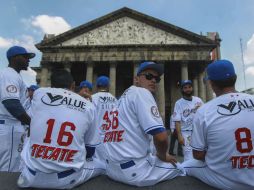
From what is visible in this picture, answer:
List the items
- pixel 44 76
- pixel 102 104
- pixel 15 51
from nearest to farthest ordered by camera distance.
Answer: pixel 15 51, pixel 102 104, pixel 44 76

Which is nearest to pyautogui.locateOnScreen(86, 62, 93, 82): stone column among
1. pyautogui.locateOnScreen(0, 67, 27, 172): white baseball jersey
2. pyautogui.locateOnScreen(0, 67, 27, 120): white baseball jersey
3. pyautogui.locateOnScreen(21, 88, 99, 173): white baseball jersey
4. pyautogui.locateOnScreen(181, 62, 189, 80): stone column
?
pyautogui.locateOnScreen(181, 62, 189, 80): stone column

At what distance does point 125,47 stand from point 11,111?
2772cm

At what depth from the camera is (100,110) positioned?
6012 mm

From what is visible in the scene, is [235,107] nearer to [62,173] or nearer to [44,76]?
[62,173]

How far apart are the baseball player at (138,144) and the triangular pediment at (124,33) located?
28.9m

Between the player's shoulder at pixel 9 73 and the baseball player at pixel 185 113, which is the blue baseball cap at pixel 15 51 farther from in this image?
the baseball player at pixel 185 113

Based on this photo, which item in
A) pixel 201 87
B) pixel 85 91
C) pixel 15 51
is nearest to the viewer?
pixel 15 51

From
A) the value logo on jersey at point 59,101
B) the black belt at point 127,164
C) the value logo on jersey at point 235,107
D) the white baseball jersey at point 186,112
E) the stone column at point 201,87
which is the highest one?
the stone column at point 201,87

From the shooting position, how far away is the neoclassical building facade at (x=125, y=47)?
3069 centimetres

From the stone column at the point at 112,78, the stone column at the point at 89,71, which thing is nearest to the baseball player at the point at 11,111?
the stone column at the point at 112,78

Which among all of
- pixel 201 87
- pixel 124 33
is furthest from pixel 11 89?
pixel 201 87

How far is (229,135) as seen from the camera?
2.70 metres

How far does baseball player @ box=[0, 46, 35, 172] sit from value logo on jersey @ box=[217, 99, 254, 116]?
3.02 meters

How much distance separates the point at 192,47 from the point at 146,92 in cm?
2944
